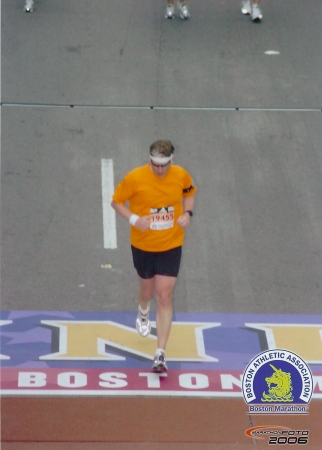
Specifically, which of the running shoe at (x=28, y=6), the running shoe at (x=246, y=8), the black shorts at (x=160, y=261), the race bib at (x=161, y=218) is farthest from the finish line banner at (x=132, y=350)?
the running shoe at (x=246, y=8)

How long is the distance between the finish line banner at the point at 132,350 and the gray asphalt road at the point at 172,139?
22 cm

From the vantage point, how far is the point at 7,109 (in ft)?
36.4

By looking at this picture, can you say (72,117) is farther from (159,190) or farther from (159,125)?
(159,190)

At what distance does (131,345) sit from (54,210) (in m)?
2.48

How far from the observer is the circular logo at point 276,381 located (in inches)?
250

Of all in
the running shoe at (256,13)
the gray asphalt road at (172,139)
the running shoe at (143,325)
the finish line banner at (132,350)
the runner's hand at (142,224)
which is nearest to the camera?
the runner's hand at (142,224)

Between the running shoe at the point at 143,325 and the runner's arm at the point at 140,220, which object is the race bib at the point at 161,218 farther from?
the running shoe at the point at 143,325

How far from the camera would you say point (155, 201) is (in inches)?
261

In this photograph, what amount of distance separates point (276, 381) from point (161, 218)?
5.40ft

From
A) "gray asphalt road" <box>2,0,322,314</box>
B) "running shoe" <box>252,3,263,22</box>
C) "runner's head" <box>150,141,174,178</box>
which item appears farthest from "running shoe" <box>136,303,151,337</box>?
"running shoe" <box>252,3,263,22</box>

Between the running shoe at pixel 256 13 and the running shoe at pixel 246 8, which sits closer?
the running shoe at pixel 256 13

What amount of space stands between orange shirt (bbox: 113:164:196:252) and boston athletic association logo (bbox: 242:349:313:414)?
1264 mm

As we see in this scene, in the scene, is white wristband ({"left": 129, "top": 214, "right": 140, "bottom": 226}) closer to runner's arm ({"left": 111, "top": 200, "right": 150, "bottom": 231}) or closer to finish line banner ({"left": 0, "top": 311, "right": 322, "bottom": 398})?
runner's arm ({"left": 111, "top": 200, "right": 150, "bottom": 231})

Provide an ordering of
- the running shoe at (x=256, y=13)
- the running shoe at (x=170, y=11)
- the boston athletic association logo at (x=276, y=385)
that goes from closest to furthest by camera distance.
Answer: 1. the boston athletic association logo at (x=276, y=385)
2. the running shoe at (x=170, y=11)
3. the running shoe at (x=256, y=13)
